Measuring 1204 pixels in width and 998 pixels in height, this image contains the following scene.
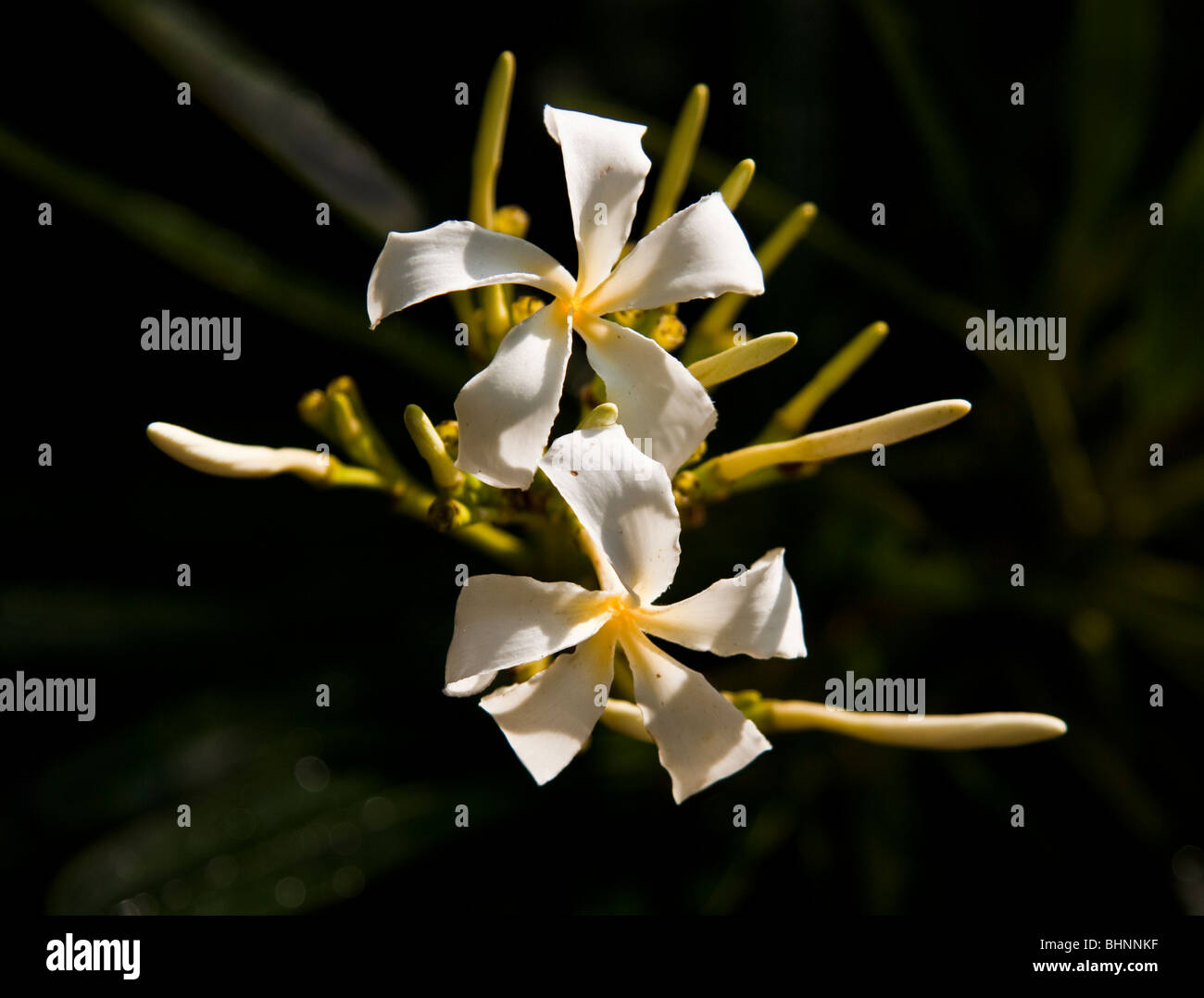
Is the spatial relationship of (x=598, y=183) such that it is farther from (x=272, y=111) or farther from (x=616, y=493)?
(x=272, y=111)

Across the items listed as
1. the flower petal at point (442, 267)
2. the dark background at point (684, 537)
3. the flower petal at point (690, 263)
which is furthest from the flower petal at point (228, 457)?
the dark background at point (684, 537)

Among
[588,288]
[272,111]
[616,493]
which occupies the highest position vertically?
[272,111]

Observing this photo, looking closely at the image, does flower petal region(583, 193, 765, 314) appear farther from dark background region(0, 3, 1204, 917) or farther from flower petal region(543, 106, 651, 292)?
dark background region(0, 3, 1204, 917)

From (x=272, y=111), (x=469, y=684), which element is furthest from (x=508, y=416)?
(x=272, y=111)

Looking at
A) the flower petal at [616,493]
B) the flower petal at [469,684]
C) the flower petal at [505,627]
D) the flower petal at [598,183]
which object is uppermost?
the flower petal at [598,183]

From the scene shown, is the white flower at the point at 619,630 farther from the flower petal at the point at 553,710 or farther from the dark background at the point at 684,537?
the dark background at the point at 684,537

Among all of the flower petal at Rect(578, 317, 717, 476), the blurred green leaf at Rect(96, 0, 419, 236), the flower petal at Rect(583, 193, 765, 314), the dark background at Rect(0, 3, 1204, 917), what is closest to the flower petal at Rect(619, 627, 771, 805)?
the flower petal at Rect(578, 317, 717, 476)
